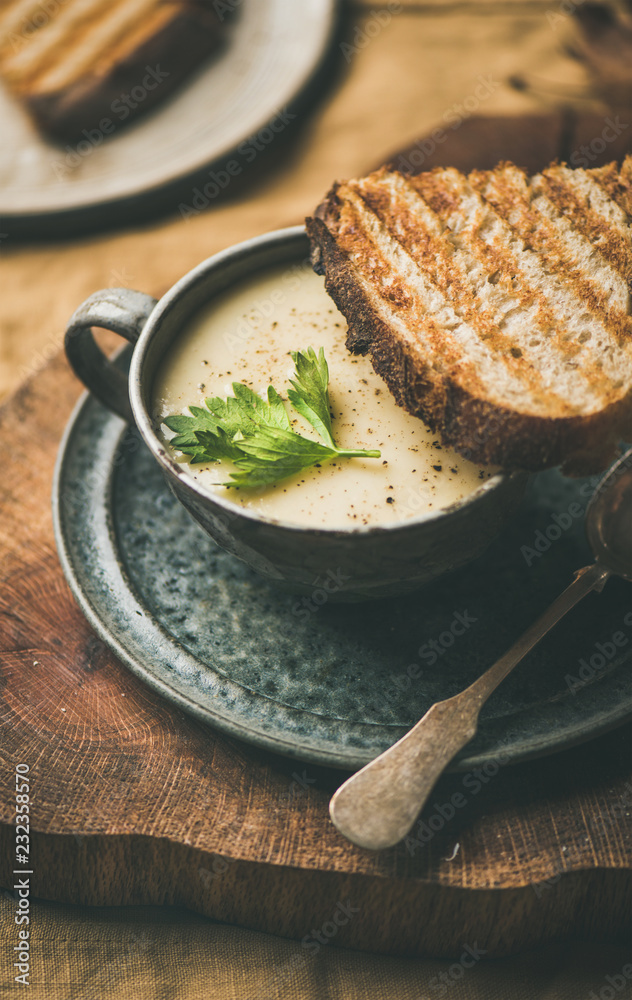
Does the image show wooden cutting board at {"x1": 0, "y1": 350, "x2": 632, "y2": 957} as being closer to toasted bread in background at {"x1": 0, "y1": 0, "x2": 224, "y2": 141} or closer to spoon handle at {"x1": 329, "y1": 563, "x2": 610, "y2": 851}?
spoon handle at {"x1": 329, "y1": 563, "x2": 610, "y2": 851}

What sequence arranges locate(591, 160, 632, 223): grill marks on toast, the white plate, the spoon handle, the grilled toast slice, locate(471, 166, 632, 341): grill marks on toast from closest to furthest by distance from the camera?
the spoon handle → the grilled toast slice → locate(471, 166, 632, 341): grill marks on toast → locate(591, 160, 632, 223): grill marks on toast → the white plate

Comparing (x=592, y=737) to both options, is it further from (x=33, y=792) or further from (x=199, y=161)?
(x=199, y=161)

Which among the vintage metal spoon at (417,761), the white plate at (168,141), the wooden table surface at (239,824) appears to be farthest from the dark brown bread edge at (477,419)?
Answer: the white plate at (168,141)

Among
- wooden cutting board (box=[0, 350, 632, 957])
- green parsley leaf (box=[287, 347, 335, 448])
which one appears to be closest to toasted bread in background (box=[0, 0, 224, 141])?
green parsley leaf (box=[287, 347, 335, 448])

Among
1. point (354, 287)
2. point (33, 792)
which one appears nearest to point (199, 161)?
Result: point (354, 287)

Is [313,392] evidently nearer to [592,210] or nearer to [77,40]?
[592,210]
